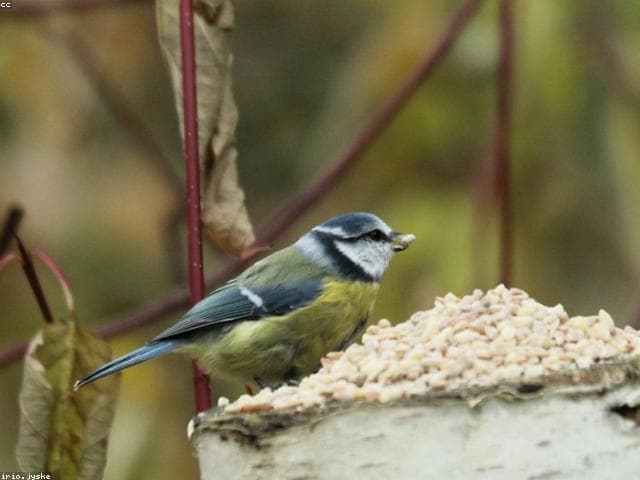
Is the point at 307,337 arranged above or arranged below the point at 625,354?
below

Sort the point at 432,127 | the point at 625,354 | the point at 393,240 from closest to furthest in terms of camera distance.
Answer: the point at 625,354
the point at 393,240
the point at 432,127

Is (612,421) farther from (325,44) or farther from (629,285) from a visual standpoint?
(325,44)

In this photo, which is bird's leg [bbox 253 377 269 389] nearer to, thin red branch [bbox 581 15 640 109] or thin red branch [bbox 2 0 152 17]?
thin red branch [bbox 2 0 152 17]

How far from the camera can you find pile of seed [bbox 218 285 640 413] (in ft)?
4.77

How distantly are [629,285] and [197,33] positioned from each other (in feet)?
5.04

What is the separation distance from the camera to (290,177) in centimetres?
403

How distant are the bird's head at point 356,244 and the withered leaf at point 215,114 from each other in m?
0.65

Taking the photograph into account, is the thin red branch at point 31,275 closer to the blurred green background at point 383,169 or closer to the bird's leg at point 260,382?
the bird's leg at point 260,382

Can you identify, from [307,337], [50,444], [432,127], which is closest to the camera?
[50,444]

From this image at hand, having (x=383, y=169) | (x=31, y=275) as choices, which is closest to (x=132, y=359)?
(x=31, y=275)

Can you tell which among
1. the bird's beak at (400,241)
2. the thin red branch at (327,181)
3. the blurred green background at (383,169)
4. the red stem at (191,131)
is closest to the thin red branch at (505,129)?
the thin red branch at (327,181)

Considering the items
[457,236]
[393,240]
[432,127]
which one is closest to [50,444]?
[393,240]

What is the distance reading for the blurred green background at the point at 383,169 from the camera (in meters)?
2.81

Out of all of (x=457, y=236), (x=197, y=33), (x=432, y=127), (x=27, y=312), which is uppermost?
(x=197, y=33)
